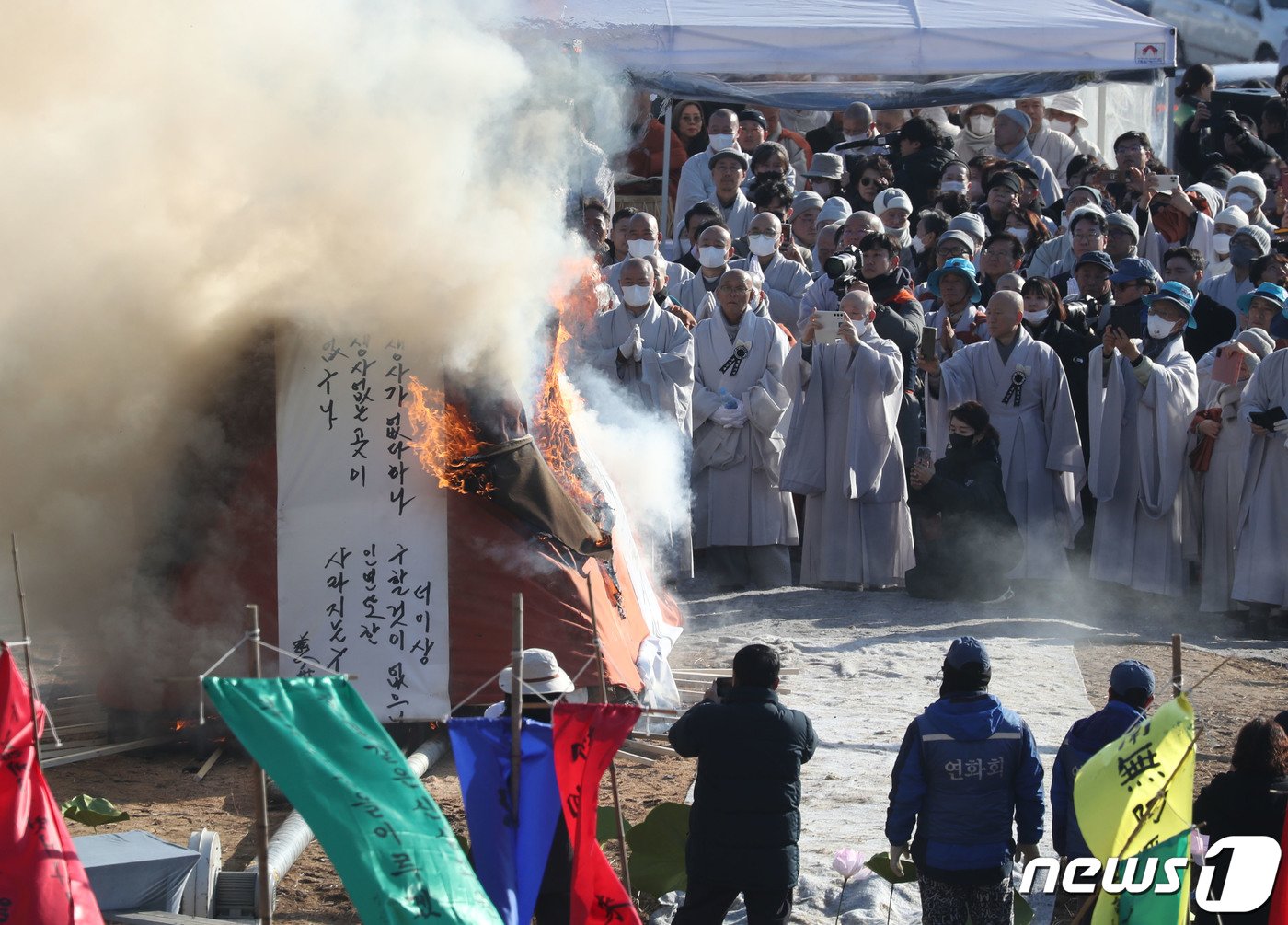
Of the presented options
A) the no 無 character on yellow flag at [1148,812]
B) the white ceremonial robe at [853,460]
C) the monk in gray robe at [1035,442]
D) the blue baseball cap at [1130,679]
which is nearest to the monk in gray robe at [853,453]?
the white ceremonial robe at [853,460]

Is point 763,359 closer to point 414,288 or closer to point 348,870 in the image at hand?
point 414,288

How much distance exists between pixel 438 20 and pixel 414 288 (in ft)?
4.14

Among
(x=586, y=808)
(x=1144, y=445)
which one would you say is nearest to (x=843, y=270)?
(x=1144, y=445)

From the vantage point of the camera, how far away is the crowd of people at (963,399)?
11984 millimetres

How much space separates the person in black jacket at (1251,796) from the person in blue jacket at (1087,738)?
0.44 metres

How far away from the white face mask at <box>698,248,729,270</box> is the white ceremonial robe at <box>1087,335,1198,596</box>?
2.80 meters

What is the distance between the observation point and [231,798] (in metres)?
8.03

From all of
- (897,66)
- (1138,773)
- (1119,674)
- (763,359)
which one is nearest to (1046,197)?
(897,66)

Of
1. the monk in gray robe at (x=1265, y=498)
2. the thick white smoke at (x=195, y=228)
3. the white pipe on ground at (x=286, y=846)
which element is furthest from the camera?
the monk in gray robe at (x=1265, y=498)

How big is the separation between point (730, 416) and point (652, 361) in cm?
82

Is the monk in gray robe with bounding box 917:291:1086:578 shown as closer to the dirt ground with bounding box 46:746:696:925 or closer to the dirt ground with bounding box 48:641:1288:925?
the dirt ground with bounding box 48:641:1288:925

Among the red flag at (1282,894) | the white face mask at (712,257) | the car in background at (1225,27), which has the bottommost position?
the red flag at (1282,894)

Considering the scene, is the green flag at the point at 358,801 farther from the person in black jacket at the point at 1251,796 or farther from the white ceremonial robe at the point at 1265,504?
the white ceremonial robe at the point at 1265,504

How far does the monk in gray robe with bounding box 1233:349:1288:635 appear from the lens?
11453 mm
